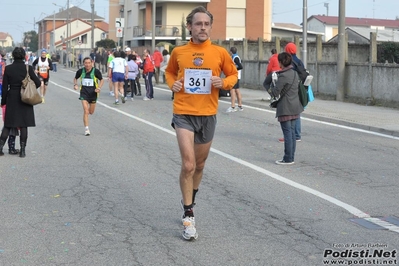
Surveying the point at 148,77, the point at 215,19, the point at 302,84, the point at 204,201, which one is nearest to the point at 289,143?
the point at 302,84

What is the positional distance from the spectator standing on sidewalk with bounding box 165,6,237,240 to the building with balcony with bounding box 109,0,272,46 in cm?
6358

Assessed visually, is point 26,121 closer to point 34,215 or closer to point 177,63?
point 34,215

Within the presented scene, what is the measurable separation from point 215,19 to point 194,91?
214 ft

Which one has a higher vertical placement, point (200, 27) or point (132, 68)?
point (200, 27)

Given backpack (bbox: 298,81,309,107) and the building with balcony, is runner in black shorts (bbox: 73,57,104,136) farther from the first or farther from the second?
the building with balcony

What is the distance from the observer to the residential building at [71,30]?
392ft

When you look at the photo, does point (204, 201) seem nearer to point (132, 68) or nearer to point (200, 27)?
point (200, 27)

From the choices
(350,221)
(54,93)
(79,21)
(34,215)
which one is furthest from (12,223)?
(79,21)

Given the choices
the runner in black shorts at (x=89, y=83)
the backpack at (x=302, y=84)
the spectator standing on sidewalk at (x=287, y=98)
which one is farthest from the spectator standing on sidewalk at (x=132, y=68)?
the spectator standing on sidewalk at (x=287, y=98)

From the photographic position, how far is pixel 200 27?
276 inches

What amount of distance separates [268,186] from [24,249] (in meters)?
4.17

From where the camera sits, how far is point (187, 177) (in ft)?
23.5

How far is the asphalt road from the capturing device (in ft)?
21.9

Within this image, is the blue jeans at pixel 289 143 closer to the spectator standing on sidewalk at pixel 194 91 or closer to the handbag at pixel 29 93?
the handbag at pixel 29 93
